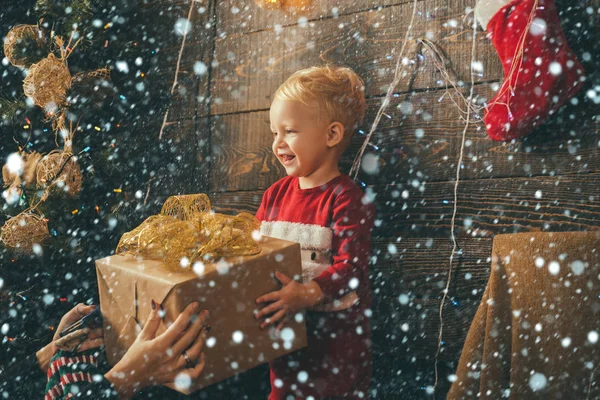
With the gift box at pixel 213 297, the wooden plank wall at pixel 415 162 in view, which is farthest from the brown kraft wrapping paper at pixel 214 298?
the wooden plank wall at pixel 415 162

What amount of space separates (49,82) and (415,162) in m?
0.93

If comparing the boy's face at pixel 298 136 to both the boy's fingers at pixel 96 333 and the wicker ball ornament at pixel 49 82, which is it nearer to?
the boy's fingers at pixel 96 333

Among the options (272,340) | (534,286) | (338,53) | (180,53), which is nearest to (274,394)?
(272,340)

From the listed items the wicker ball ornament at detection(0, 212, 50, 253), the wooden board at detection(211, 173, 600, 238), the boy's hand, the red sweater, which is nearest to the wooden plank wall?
the wooden board at detection(211, 173, 600, 238)

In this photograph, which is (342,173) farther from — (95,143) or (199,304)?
(95,143)

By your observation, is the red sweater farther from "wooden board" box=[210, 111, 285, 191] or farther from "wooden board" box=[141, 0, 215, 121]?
Answer: "wooden board" box=[141, 0, 215, 121]

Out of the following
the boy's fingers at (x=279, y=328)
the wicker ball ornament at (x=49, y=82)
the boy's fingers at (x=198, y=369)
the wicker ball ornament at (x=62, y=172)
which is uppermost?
the wicker ball ornament at (x=49, y=82)

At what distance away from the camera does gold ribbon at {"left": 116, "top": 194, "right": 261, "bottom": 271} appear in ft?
3.14

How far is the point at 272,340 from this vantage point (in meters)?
1.01

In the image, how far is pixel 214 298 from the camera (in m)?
0.92

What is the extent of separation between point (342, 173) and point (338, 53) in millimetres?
282

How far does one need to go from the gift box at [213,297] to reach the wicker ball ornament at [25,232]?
56 centimetres

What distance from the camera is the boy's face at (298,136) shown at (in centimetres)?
118

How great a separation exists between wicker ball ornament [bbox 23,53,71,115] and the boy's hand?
2.83 feet
